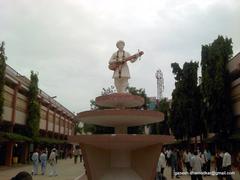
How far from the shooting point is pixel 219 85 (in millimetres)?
29453

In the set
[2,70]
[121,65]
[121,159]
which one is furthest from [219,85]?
[121,159]

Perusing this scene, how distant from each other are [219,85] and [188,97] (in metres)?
7.44

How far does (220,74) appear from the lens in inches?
1161

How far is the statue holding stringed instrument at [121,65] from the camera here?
11.9m

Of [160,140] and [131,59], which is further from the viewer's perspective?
[131,59]

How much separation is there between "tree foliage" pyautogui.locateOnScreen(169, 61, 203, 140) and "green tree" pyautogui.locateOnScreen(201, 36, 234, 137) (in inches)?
232

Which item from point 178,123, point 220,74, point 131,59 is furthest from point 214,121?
point 131,59

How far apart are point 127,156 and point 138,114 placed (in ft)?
6.04

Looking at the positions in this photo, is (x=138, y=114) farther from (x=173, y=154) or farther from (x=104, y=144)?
(x=173, y=154)

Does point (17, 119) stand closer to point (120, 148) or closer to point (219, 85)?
point (219, 85)

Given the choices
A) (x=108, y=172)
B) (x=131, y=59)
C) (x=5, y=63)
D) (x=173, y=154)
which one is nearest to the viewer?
(x=108, y=172)

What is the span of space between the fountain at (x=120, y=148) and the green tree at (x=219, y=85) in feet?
65.4

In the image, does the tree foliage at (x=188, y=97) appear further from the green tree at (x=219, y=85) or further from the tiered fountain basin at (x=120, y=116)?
the tiered fountain basin at (x=120, y=116)

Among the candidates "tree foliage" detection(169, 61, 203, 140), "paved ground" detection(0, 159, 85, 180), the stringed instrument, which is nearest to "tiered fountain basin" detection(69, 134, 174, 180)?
the stringed instrument
